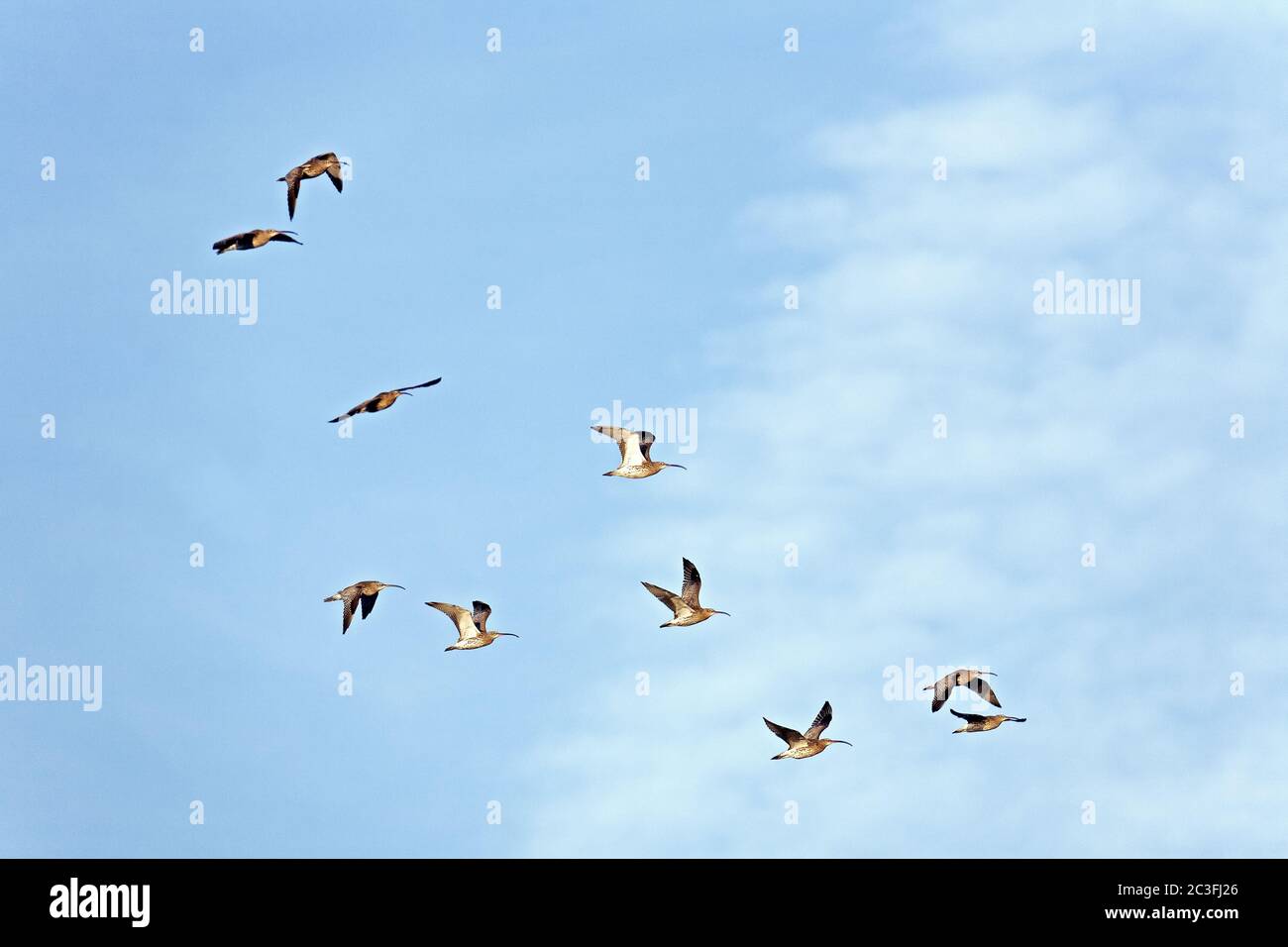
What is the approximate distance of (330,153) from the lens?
71.2 metres

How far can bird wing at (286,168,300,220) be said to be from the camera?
70.8 metres

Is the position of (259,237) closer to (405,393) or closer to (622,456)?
(405,393)

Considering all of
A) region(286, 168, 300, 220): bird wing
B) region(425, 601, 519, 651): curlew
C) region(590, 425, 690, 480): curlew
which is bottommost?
region(425, 601, 519, 651): curlew

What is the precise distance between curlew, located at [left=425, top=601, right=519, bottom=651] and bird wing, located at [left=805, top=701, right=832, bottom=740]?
372 inches

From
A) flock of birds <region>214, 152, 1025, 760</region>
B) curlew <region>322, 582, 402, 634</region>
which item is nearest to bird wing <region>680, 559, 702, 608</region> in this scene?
flock of birds <region>214, 152, 1025, 760</region>

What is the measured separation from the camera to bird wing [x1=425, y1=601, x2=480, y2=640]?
73.4 meters

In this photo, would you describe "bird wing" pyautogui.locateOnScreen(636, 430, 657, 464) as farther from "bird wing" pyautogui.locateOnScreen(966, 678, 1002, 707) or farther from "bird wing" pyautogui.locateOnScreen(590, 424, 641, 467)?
"bird wing" pyautogui.locateOnScreen(966, 678, 1002, 707)

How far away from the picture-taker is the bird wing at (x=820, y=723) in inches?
2771

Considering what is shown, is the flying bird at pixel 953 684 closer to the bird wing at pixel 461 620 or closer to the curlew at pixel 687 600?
the curlew at pixel 687 600

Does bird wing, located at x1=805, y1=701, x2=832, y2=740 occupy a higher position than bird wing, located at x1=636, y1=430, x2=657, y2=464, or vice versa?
bird wing, located at x1=636, y1=430, x2=657, y2=464
